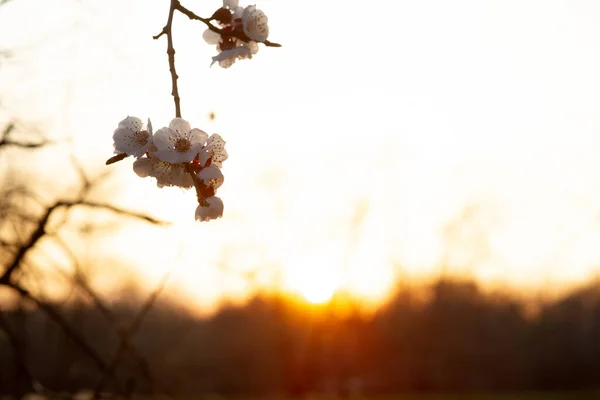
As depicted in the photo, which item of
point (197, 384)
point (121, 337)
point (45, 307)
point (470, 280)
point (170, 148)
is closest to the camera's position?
point (170, 148)

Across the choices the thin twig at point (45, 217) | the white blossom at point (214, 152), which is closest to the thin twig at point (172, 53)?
the white blossom at point (214, 152)

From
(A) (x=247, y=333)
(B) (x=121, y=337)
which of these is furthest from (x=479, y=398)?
(B) (x=121, y=337)

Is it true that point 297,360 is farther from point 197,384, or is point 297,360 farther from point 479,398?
point 479,398

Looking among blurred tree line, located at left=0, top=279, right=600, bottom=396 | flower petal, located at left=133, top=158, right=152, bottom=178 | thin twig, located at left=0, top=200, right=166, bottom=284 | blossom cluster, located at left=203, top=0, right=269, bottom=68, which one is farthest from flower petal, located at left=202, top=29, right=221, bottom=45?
blurred tree line, located at left=0, top=279, right=600, bottom=396

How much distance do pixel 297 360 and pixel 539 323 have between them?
11.4 meters

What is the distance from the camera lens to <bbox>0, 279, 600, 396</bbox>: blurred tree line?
85.0 ft

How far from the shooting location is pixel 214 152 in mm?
1487

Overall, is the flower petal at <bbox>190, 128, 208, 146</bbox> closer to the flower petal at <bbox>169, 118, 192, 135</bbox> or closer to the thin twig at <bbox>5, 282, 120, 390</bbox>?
the flower petal at <bbox>169, 118, 192, 135</bbox>

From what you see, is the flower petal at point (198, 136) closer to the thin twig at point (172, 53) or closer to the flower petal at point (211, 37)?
the thin twig at point (172, 53)

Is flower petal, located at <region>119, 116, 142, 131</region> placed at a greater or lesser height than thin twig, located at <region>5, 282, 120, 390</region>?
greater

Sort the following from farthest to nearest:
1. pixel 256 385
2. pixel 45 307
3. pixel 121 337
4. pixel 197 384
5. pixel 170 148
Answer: pixel 256 385 → pixel 197 384 → pixel 121 337 → pixel 45 307 → pixel 170 148

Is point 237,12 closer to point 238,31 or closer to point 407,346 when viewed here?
point 238,31

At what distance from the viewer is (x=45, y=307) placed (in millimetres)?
2047

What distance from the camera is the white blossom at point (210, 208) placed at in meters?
1.45
